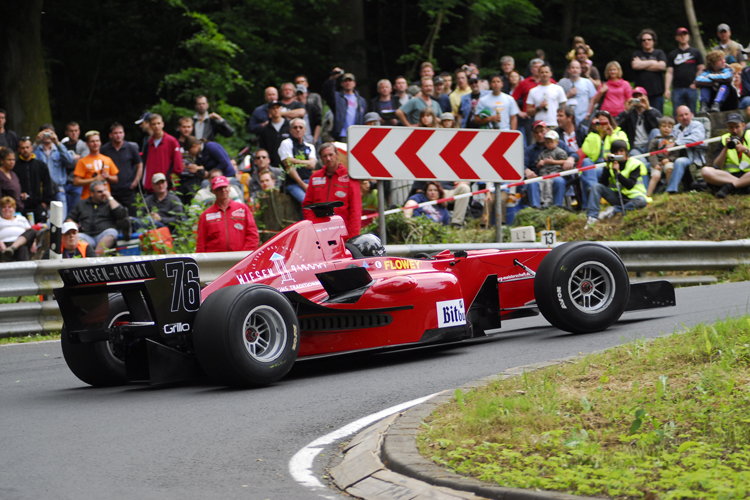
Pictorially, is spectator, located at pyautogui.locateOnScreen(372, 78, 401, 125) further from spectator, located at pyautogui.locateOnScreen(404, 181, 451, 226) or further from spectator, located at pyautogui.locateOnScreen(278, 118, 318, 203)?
spectator, located at pyautogui.locateOnScreen(404, 181, 451, 226)

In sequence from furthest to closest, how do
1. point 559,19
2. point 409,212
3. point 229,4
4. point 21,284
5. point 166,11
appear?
1. point 559,19
2. point 166,11
3. point 229,4
4. point 409,212
5. point 21,284

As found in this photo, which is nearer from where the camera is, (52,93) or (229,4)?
(229,4)

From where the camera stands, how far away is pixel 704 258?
41.5 feet

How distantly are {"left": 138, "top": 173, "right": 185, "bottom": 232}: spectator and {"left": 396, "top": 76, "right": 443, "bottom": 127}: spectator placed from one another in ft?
14.6

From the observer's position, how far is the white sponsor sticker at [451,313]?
324 inches

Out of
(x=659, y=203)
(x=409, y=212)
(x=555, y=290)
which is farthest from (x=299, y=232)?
(x=659, y=203)

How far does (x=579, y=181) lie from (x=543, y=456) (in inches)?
466

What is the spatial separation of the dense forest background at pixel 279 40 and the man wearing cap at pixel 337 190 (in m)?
10.3

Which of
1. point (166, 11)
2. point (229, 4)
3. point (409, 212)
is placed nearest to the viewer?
point (409, 212)

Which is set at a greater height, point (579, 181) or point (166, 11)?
point (166, 11)

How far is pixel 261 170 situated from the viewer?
1506cm

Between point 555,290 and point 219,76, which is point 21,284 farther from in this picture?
point 219,76

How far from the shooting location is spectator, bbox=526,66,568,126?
16922mm

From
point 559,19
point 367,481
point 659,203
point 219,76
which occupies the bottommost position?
point 367,481
